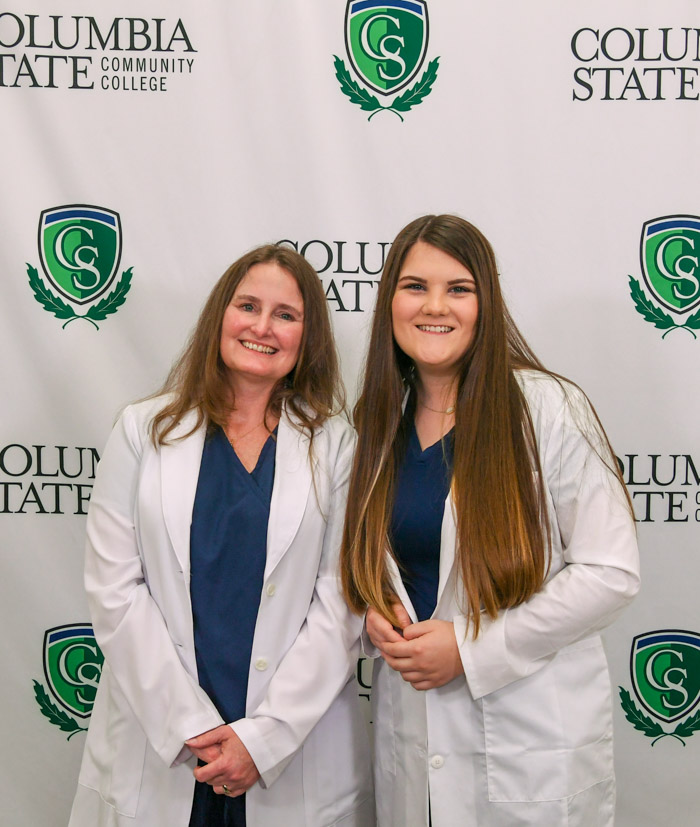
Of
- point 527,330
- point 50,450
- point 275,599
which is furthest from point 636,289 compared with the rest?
point 50,450

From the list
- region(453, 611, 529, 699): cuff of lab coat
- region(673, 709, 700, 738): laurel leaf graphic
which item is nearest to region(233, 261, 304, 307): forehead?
region(453, 611, 529, 699): cuff of lab coat

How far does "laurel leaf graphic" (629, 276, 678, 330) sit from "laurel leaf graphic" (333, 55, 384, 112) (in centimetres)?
79

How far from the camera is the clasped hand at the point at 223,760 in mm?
1473

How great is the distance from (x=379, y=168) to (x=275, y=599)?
3.73 feet

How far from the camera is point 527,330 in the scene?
7.02 ft

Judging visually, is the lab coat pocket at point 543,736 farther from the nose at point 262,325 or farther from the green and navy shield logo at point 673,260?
the green and navy shield logo at point 673,260

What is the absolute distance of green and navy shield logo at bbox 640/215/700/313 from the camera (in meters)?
2.10

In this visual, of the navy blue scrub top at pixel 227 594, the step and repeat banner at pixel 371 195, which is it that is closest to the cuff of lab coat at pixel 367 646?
the navy blue scrub top at pixel 227 594

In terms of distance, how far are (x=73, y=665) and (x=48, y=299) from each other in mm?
975

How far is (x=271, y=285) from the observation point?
5.35 feet

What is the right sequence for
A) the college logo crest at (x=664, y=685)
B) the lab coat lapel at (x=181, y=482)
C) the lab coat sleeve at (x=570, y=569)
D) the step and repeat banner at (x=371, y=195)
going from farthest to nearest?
the college logo crest at (x=664, y=685) < the step and repeat banner at (x=371, y=195) < the lab coat lapel at (x=181, y=482) < the lab coat sleeve at (x=570, y=569)

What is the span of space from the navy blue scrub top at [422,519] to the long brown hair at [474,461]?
0.03m

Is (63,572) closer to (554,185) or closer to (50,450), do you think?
(50,450)

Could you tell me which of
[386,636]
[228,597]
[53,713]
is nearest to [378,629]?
[386,636]
